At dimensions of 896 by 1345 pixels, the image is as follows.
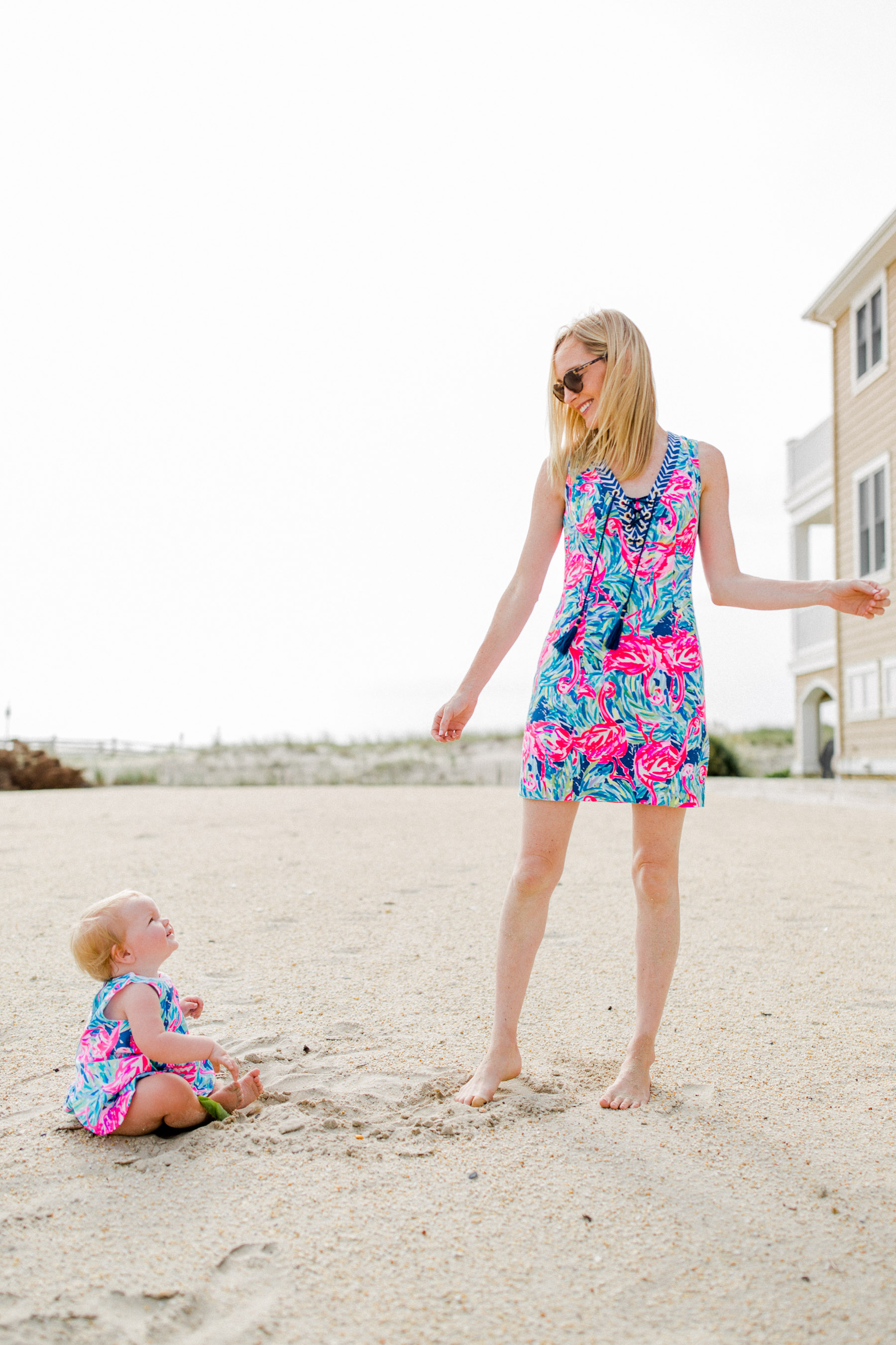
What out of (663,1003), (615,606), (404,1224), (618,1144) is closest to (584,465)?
(615,606)

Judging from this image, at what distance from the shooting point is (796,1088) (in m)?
2.58

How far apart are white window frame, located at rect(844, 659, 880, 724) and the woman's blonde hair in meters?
14.0

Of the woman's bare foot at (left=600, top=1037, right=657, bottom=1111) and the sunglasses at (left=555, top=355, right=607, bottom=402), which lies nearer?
the woman's bare foot at (left=600, top=1037, right=657, bottom=1111)

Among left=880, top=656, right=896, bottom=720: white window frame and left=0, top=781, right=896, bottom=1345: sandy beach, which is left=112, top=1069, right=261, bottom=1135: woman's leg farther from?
left=880, top=656, right=896, bottom=720: white window frame

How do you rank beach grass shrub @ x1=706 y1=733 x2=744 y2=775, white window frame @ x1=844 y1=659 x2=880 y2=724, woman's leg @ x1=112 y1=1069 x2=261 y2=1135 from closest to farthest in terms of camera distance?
woman's leg @ x1=112 y1=1069 x2=261 y2=1135
white window frame @ x1=844 y1=659 x2=880 y2=724
beach grass shrub @ x1=706 y1=733 x2=744 y2=775

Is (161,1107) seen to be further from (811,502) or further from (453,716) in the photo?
(811,502)

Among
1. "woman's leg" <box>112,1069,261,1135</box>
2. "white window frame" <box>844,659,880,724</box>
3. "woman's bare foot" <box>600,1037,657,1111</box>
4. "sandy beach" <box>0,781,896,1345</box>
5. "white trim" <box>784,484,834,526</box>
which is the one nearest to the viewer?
"sandy beach" <box>0,781,896,1345</box>

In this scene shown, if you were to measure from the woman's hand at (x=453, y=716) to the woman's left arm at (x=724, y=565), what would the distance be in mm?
725

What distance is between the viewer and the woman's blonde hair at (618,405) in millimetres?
2566

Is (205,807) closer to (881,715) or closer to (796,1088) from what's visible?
(796,1088)

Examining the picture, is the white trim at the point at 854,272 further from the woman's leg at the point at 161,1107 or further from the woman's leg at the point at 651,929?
the woman's leg at the point at 161,1107

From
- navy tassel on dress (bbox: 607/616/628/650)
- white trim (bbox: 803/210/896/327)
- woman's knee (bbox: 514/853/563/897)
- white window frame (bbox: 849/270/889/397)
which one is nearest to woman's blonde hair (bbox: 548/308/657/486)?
navy tassel on dress (bbox: 607/616/628/650)

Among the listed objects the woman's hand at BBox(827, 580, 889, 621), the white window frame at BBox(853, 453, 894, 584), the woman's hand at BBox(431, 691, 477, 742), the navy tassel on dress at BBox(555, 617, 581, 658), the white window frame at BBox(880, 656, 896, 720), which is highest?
the white window frame at BBox(853, 453, 894, 584)

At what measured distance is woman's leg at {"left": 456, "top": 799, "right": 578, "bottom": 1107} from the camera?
2449 mm
